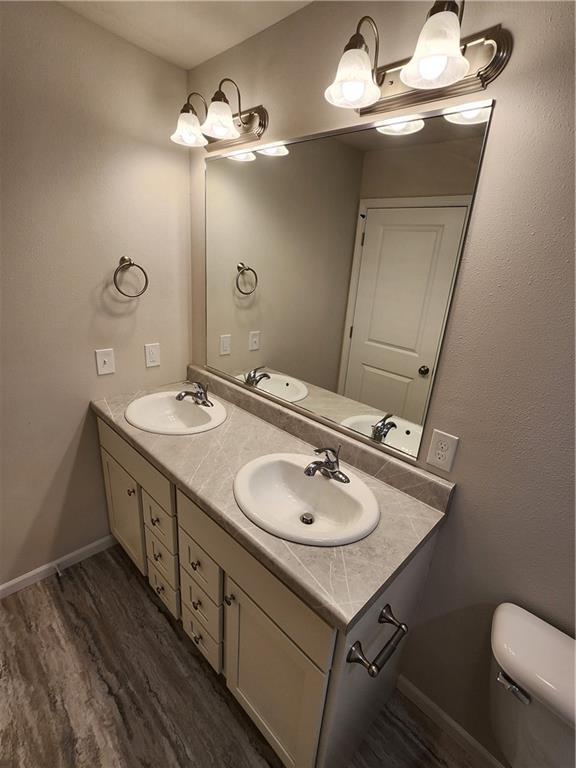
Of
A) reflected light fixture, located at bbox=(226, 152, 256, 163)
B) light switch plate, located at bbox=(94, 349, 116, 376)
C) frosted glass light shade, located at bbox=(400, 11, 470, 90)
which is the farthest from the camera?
light switch plate, located at bbox=(94, 349, 116, 376)

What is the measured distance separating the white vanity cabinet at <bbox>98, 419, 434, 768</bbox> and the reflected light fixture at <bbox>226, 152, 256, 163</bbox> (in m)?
1.31

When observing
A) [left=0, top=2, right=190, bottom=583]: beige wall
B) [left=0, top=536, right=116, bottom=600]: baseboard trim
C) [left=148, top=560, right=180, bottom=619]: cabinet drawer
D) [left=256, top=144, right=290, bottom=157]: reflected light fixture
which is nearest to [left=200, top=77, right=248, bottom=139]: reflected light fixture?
[left=256, top=144, right=290, bottom=157]: reflected light fixture

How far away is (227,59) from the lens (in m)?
1.43

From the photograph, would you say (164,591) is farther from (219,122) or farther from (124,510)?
(219,122)

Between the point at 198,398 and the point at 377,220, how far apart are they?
1.07 m

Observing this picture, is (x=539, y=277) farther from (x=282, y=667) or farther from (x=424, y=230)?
(x=282, y=667)

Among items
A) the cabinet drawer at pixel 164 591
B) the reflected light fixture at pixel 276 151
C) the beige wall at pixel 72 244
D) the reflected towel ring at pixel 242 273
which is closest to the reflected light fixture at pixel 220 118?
the reflected light fixture at pixel 276 151

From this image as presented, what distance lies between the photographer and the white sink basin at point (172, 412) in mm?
1594

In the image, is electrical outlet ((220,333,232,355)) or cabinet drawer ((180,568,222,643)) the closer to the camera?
cabinet drawer ((180,568,222,643))

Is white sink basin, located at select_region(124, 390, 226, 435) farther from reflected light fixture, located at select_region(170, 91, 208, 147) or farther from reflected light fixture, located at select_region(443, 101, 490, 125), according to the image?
reflected light fixture, located at select_region(443, 101, 490, 125)

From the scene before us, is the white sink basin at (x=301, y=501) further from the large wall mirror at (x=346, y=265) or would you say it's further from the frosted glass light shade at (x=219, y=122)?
the frosted glass light shade at (x=219, y=122)

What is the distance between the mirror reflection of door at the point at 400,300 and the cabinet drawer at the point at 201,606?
0.89m

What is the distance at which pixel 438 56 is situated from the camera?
781mm

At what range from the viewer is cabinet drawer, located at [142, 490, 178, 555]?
1.35m
